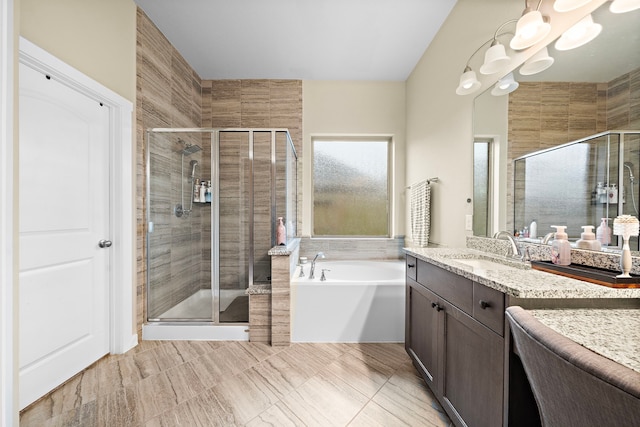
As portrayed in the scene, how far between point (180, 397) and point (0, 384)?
0.78m

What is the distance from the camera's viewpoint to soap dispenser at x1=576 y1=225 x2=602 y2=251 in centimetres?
109

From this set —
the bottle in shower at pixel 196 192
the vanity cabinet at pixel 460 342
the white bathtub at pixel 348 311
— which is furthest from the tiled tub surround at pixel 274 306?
the vanity cabinet at pixel 460 342

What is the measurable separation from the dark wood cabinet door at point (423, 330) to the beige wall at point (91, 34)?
8.54 ft

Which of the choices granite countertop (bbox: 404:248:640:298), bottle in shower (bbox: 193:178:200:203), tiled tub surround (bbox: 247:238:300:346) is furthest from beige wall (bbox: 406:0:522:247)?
bottle in shower (bbox: 193:178:200:203)

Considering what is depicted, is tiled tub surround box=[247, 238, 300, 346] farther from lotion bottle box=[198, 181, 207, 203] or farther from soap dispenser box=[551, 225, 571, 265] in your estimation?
soap dispenser box=[551, 225, 571, 265]

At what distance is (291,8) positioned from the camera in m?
2.13

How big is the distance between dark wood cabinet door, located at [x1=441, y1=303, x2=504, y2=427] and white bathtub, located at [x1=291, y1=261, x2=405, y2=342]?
2.89ft

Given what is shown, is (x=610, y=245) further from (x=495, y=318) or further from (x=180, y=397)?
(x=180, y=397)

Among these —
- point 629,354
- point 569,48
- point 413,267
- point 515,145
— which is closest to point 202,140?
point 413,267

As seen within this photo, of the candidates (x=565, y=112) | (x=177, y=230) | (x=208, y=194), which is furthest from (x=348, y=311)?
(x=565, y=112)

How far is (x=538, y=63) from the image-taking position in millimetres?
1352

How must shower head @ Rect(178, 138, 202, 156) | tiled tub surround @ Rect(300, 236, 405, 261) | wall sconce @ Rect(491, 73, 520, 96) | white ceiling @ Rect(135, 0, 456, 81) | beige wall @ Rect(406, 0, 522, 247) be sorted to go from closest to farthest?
1. wall sconce @ Rect(491, 73, 520, 96)
2. beige wall @ Rect(406, 0, 522, 247)
3. white ceiling @ Rect(135, 0, 456, 81)
4. shower head @ Rect(178, 138, 202, 156)
5. tiled tub surround @ Rect(300, 236, 405, 261)

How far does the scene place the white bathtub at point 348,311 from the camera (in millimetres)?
2205

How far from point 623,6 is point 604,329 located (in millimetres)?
1220
